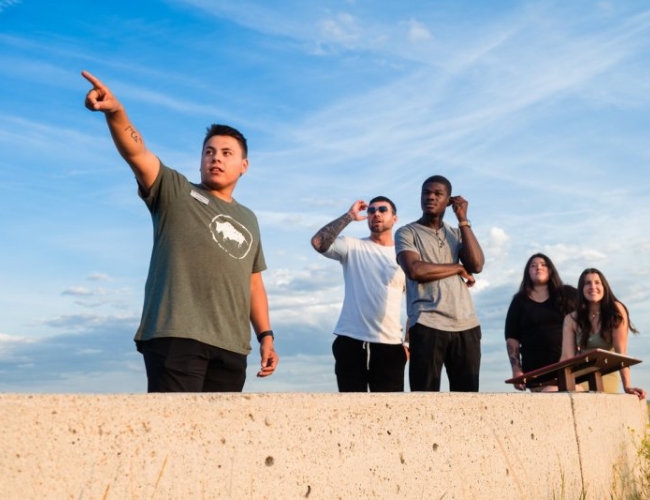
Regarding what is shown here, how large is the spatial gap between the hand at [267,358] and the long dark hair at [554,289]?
11.9 ft

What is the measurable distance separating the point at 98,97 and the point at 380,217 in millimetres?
3775

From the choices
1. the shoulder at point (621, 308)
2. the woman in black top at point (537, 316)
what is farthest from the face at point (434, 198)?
the shoulder at point (621, 308)

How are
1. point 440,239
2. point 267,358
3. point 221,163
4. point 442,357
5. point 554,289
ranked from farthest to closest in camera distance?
point 554,289 < point 440,239 < point 442,357 < point 267,358 < point 221,163

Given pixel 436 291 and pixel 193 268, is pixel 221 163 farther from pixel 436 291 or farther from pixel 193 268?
pixel 436 291

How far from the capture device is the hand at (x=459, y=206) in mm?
A: 5977

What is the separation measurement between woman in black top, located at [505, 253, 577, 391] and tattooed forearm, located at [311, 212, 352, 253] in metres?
1.85

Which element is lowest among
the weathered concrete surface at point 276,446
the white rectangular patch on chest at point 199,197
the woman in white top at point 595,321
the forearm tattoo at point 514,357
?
the weathered concrete surface at point 276,446

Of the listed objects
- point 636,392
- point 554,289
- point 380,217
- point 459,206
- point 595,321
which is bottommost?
point 636,392

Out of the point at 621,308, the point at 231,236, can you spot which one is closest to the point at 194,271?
the point at 231,236

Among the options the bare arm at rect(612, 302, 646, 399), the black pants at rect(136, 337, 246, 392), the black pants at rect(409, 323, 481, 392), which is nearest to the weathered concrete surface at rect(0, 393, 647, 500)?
the black pants at rect(136, 337, 246, 392)

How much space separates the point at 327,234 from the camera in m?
6.84

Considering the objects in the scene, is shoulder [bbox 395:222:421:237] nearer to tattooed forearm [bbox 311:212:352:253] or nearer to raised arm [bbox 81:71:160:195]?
tattooed forearm [bbox 311:212:352:253]

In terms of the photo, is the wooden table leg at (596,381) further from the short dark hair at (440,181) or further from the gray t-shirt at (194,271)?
the gray t-shirt at (194,271)

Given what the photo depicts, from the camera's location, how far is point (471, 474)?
372 centimetres
